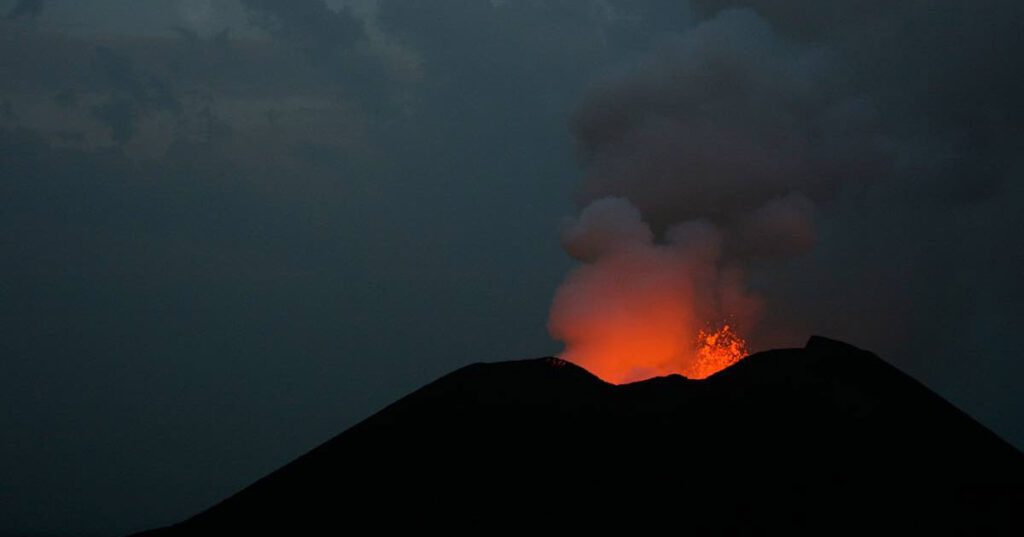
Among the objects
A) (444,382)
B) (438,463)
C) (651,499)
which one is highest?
(444,382)

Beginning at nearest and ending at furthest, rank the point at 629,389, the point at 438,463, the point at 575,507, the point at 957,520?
the point at 957,520 < the point at 575,507 < the point at 438,463 < the point at 629,389

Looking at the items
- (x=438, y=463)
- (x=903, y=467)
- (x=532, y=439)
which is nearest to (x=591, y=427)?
(x=532, y=439)

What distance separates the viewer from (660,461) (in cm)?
3731

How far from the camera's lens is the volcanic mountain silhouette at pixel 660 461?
113 feet

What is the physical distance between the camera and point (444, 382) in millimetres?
42312

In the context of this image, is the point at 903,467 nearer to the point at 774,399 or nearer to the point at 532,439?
the point at 774,399

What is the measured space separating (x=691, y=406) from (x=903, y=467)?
A: 24.2 feet

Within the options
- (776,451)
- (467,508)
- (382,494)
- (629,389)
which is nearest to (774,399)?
(776,451)

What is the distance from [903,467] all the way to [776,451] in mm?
3939

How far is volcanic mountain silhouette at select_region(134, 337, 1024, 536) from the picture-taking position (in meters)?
34.5

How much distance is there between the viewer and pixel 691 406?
3969cm

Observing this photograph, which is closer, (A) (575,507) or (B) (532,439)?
(A) (575,507)

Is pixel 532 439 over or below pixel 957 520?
over

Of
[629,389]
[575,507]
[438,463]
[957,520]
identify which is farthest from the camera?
[629,389]
